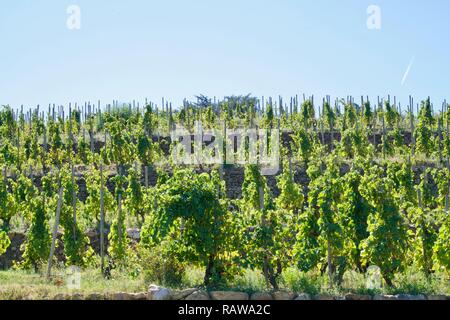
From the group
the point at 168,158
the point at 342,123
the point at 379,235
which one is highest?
the point at 342,123

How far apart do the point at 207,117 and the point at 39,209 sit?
19169 mm

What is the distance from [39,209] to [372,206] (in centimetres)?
841

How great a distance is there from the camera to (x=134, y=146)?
85.8 ft

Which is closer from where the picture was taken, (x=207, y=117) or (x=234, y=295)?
(x=234, y=295)

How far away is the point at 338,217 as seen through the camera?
33.2ft

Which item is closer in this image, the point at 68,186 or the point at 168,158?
the point at 68,186

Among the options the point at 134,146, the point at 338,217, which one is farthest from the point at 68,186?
the point at 338,217

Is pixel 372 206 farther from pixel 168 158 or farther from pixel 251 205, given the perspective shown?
pixel 168 158

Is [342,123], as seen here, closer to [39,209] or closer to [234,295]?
[39,209]
